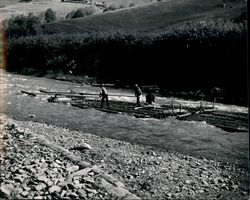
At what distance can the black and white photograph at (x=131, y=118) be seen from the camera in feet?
42.7

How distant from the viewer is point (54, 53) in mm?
58312

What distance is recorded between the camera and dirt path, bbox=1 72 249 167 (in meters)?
18.2

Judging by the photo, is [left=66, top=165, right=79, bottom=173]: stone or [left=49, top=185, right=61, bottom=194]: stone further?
[left=66, top=165, right=79, bottom=173]: stone

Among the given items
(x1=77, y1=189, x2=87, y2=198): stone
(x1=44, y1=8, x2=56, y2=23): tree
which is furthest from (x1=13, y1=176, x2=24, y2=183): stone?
(x1=44, y1=8, x2=56, y2=23): tree

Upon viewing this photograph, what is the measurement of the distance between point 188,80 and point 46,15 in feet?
210

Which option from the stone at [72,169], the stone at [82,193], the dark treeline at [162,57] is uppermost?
the dark treeline at [162,57]

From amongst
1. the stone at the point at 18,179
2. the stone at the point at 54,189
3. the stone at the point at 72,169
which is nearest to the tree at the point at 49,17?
the stone at the point at 72,169

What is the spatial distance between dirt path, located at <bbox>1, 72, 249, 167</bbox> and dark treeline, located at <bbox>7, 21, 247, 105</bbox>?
42.4 ft

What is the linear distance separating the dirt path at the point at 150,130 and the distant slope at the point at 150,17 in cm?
4436

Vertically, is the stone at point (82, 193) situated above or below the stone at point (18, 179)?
below

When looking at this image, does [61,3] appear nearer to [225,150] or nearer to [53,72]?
[53,72]

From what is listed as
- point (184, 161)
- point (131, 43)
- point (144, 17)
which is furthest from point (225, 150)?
point (144, 17)

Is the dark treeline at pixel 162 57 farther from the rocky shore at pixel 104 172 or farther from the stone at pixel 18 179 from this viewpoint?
the stone at pixel 18 179

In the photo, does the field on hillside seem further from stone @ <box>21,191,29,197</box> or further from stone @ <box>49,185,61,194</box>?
stone @ <box>21,191,29,197</box>
